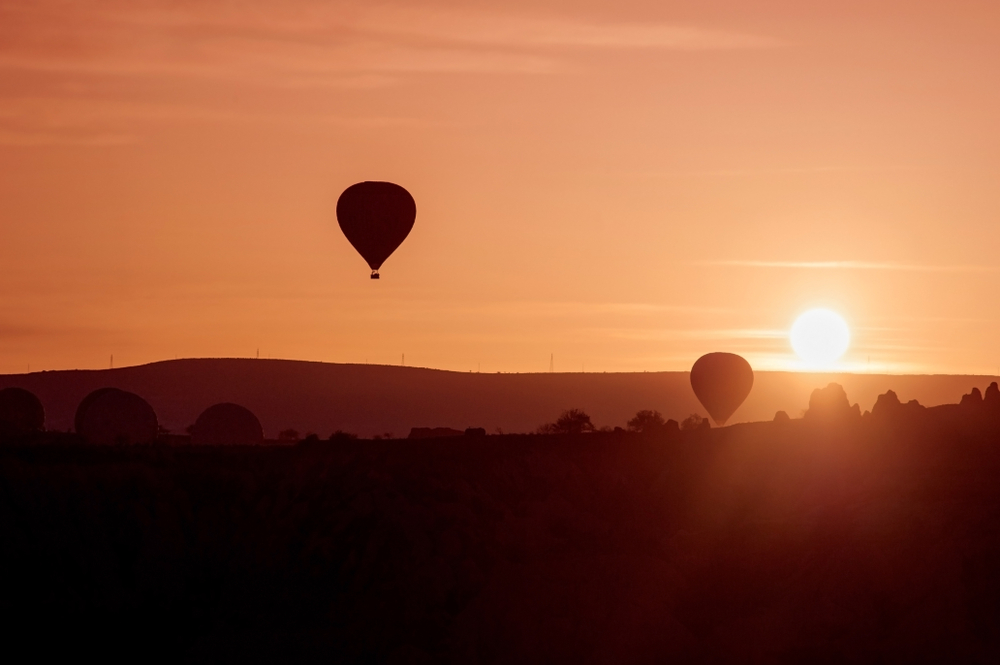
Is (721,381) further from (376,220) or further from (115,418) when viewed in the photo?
(376,220)

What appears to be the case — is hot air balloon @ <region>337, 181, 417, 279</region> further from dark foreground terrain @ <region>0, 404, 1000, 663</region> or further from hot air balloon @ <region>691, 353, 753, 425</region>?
hot air balloon @ <region>691, 353, 753, 425</region>

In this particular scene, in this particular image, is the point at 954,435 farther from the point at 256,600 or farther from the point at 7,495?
the point at 7,495

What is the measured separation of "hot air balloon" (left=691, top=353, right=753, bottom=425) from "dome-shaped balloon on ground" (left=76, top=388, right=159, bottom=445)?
40.2 metres

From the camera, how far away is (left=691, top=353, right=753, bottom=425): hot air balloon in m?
111

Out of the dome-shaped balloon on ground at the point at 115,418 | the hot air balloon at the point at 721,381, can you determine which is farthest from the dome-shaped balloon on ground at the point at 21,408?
the hot air balloon at the point at 721,381

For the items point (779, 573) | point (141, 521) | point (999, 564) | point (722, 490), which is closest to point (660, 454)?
point (722, 490)

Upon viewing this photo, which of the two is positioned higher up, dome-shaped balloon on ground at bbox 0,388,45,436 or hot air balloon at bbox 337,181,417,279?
hot air balloon at bbox 337,181,417,279

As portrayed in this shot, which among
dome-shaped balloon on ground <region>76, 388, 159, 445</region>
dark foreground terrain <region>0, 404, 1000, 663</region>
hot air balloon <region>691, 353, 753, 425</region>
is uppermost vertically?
hot air balloon <region>691, 353, 753, 425</region>

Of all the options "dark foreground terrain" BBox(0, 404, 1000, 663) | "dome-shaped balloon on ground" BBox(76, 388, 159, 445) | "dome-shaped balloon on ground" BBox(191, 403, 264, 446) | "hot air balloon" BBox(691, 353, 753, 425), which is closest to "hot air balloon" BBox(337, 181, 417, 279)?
"dark foreground terrain" BBox(0, 404, 1000, 663)

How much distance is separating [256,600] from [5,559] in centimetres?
761

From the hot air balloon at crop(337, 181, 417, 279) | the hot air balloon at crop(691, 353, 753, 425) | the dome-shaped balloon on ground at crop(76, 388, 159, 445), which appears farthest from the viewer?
the hot air balloon at crop(691, 353, 753, 425)

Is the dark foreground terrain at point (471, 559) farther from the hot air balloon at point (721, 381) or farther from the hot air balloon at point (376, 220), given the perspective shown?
the hot air balloon at point (721, 381)

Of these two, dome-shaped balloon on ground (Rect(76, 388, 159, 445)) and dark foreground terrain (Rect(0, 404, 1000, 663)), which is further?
dome-shaped balloon on ground (Rect(76, 388, 159, 445))

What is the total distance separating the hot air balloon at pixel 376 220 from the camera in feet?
219
